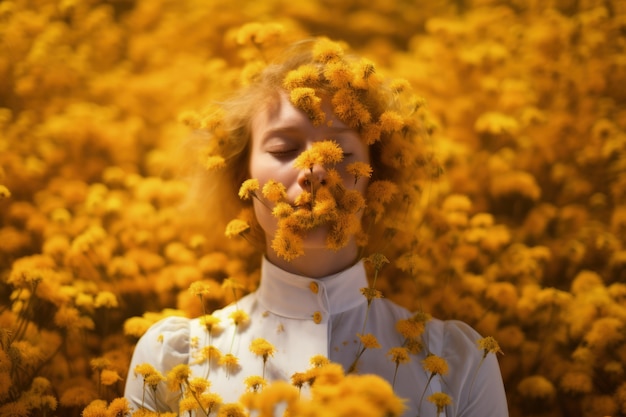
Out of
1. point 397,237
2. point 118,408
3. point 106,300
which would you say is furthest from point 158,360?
point 397,237

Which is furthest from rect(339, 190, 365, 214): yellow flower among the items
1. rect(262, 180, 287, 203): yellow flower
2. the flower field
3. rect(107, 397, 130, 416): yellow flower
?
rect(107, 397, 130, 416): yellow flower

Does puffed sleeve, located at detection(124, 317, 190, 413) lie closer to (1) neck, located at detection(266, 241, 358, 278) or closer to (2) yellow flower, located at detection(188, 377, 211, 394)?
(2) yellow flower, located at detection(188, 377, 211, 394)

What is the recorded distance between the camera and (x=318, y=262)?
115cm

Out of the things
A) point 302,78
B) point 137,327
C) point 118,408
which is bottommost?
point 137,327

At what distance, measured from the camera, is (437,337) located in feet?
3.86

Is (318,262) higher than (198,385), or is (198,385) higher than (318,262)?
(318,262)

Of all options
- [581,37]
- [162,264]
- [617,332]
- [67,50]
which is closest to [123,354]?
[162,264]

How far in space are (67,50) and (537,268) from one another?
4.65 ft

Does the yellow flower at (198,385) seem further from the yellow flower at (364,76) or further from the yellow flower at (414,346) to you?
the yellow flower at (364,76)

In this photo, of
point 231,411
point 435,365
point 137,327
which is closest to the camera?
point 231,411

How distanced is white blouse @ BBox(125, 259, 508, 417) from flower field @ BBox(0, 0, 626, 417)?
11 cm

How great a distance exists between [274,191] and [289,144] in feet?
0.38

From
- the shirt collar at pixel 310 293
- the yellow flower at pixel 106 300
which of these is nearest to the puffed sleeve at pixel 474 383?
the shirt collar at pixel 310 293

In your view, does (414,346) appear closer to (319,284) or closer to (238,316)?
(319,284)
